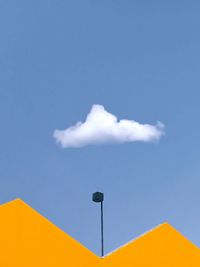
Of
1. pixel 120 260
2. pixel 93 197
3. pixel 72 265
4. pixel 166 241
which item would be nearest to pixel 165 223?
pixel 166 241

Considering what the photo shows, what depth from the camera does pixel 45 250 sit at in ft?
52.9

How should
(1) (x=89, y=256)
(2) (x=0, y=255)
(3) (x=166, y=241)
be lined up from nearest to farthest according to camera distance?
(2) (x=0, y=255) < (1) (x=89, y=256) < (3) (x=166, y=241)

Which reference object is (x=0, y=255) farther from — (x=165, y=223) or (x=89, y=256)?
(x=165, y=223)

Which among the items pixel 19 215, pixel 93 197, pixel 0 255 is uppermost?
pixel 93 197

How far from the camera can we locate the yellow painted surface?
15.7 metres

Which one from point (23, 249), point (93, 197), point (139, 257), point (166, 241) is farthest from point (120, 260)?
point (93, 197)

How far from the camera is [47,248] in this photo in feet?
53.0

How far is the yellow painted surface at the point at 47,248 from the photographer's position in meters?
15.7

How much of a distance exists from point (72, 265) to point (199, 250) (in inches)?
175

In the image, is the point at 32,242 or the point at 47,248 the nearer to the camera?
the point at 32,242

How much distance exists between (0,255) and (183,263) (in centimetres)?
577

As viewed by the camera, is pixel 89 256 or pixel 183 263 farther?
pixel 183 263

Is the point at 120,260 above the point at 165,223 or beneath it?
beneath

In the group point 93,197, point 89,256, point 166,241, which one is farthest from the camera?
point 93,197
